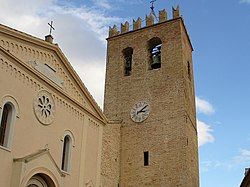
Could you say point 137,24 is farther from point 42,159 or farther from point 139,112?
point 42,159

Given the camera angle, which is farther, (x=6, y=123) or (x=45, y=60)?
(x=45, y=60)

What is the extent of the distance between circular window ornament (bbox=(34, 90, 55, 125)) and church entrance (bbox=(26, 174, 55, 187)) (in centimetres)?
202

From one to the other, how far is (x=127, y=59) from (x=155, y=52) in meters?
2.07

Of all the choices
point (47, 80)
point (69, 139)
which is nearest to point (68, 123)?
point (69, 139)

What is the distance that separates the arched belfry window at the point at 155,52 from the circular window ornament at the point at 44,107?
10.0 metres

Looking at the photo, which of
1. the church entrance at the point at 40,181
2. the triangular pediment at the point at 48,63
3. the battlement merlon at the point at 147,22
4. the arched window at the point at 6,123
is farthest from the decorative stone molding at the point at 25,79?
the battlement merlon at the point at 147,22

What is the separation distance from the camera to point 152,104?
73.9ft

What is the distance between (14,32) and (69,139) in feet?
17.0

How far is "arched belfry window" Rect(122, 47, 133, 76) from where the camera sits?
24797mm

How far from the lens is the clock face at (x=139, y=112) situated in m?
22.5

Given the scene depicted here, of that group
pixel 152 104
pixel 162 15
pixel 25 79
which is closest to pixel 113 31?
pixel 162 15

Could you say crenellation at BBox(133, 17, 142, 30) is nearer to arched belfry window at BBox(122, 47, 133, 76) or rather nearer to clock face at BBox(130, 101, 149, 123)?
arched belfry window at BBox(122, 47, 133, 76)

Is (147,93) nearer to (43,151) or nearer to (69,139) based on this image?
(69,139)

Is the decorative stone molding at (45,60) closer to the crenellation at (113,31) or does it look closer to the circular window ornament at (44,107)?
the circular window ornament at (44,107)
